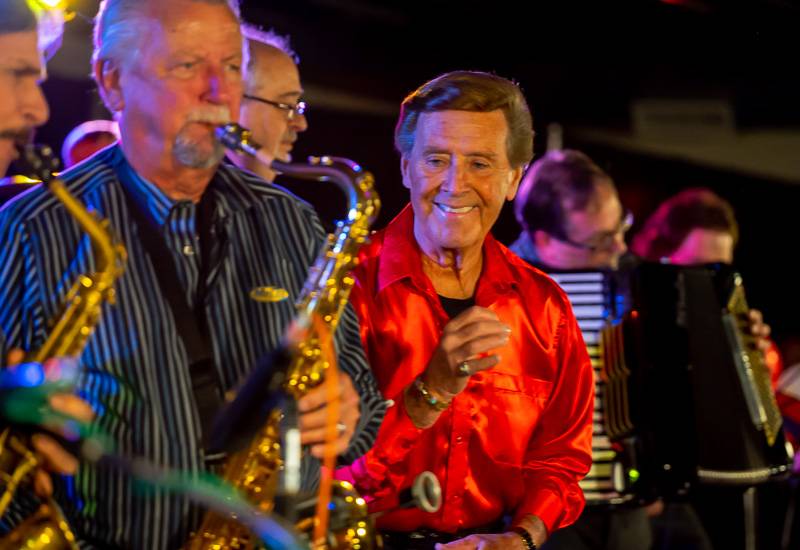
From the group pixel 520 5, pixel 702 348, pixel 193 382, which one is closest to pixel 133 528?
pixel 193 382

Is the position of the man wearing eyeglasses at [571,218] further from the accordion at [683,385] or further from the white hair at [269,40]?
the white hair at [269,40]

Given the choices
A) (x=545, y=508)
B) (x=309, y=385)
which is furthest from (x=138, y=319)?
(x=545, y=508)

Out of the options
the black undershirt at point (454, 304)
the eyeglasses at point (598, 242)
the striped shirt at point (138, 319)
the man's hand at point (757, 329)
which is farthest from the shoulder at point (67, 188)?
the man's hand at point (757, 329)

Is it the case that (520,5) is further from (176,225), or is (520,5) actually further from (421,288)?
(176,225)

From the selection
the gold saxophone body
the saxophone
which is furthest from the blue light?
the gold saxophone body

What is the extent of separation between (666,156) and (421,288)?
5.66 m

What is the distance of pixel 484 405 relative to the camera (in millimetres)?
2959

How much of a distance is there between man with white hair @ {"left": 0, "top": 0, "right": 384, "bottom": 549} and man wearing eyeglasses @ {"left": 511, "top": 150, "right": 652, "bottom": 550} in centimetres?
161

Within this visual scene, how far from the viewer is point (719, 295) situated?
4340mm

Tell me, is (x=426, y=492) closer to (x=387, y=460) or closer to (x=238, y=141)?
(x=387, y=460)

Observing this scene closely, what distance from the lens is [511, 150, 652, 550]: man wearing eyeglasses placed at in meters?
3.92

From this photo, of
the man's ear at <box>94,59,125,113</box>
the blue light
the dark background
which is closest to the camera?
the blue light

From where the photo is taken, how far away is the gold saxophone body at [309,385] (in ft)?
7.69

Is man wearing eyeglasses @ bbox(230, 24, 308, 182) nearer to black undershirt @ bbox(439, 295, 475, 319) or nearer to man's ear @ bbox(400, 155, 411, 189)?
man's ear @ bbox(400, 155, 411, 189)
